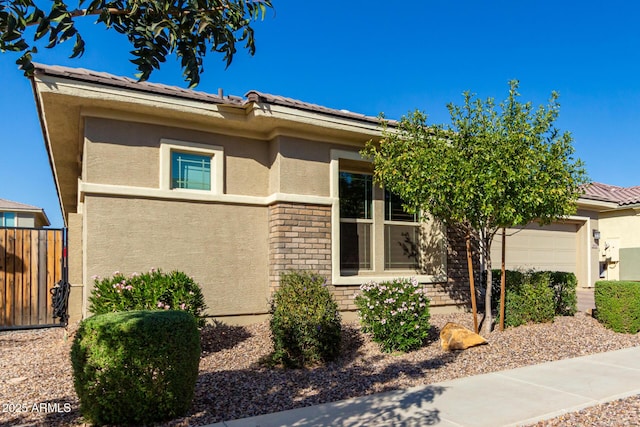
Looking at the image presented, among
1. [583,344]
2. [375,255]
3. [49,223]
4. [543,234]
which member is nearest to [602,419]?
[583,344]

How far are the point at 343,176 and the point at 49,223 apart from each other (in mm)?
29248

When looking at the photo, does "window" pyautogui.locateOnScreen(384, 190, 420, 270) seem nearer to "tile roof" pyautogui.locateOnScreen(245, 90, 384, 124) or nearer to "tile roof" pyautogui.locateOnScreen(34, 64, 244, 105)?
"tile roof" pyautogui.locateOnScreen(245, 90, 384, 124)

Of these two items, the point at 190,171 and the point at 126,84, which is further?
the point at 190,171

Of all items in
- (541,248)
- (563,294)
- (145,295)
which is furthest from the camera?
(541,248)

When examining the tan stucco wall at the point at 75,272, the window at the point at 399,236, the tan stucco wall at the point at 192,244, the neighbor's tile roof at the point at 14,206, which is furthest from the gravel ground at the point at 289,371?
the neighbor's tile roof at the point at 14,206

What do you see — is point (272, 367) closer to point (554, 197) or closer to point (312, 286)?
point (312, 286)

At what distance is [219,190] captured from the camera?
350 inches

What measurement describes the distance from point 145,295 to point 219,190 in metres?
2.63

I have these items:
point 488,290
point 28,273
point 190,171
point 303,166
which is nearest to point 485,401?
point 488,290

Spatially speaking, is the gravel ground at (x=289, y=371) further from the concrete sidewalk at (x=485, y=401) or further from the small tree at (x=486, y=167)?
the small tree at (x=486, y=167)

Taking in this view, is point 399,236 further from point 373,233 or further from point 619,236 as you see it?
point 619,236

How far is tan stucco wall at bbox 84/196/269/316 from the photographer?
25.9 feet

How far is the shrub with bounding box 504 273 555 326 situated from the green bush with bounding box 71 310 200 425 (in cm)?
656

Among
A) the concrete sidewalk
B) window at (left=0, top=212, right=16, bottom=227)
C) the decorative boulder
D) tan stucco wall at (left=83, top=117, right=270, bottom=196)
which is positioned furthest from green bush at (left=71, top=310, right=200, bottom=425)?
window at (left=0, top=212, right=16, bottom=227)
